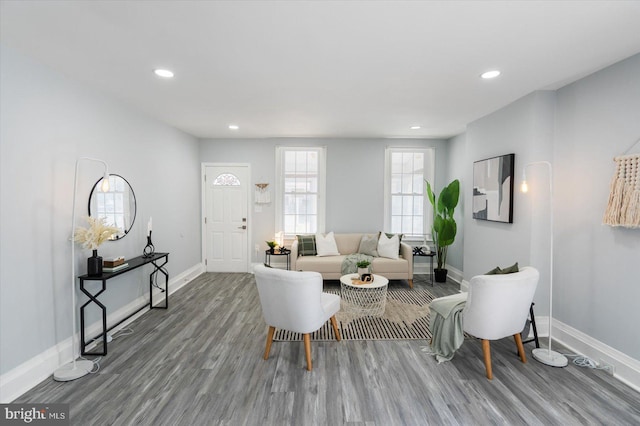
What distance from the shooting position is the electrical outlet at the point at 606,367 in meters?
2.42

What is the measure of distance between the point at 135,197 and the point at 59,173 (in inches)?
43.0

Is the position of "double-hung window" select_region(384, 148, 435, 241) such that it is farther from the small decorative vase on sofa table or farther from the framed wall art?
the small decorative vase on sofa table

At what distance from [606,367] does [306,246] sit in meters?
3.82

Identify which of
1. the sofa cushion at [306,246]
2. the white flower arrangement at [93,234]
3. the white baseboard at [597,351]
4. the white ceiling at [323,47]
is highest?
the white ceiling at [323,47]

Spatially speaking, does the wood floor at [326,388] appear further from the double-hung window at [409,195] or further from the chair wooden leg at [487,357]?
the double-hung window at [409,195]

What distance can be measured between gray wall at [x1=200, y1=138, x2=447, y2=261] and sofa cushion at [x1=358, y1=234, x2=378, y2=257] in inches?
17.1

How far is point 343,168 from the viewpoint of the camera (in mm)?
5582

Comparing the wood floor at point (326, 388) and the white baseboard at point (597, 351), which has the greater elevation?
the white baseboard at point (597, 351)

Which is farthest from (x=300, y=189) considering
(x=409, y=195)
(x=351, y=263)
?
(x=409, y=195)

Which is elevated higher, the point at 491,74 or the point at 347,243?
the point at 491,74

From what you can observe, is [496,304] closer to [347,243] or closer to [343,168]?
[347,243]

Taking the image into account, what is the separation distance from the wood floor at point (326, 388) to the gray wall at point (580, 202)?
596 millimetres

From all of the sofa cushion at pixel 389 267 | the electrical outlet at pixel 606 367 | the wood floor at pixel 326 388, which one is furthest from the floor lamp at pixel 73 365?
the electrical outlet at pixel 606 367

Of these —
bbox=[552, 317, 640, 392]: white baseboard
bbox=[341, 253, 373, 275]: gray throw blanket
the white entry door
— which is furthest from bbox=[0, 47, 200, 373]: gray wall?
bbox=[552, 317, 640, 392]: white baseboard
